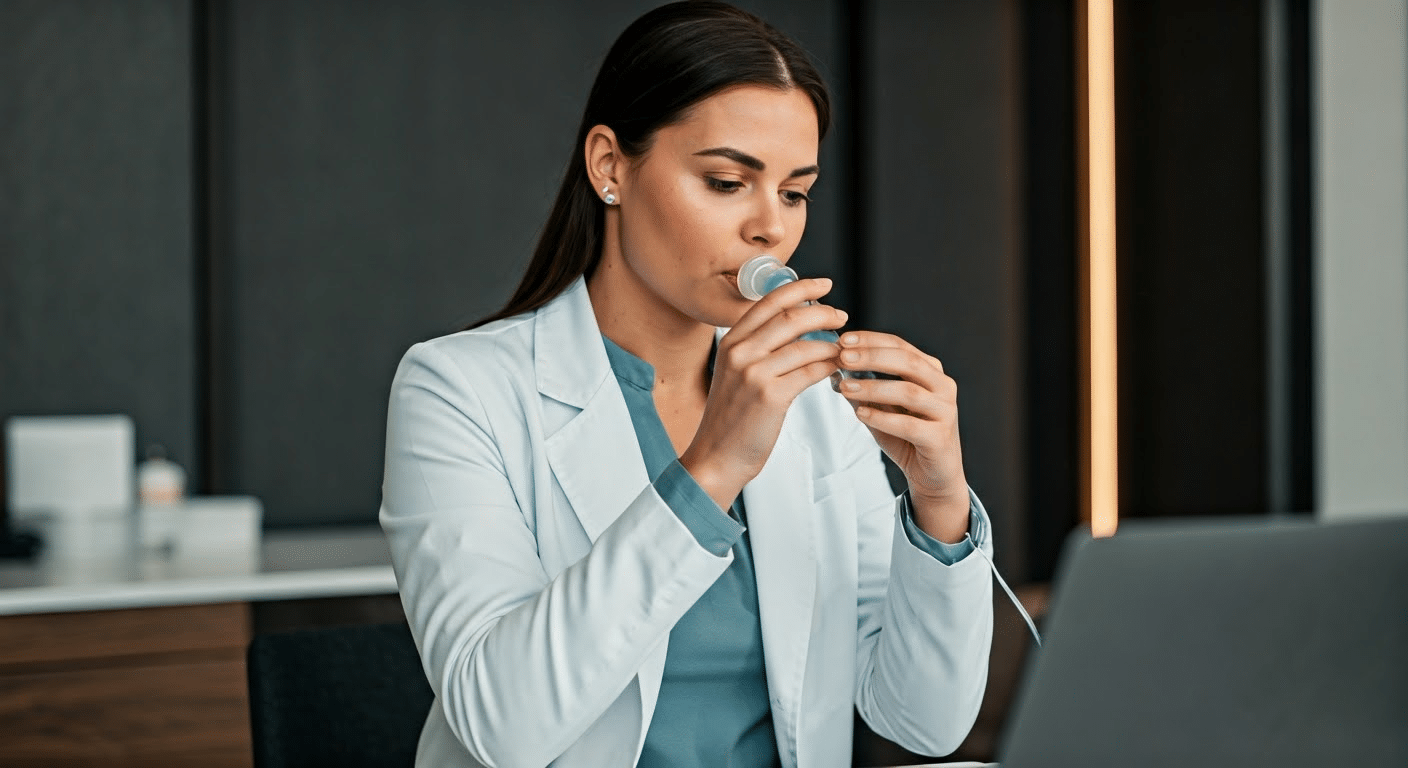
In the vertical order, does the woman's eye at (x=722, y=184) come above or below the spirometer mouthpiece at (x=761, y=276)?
above

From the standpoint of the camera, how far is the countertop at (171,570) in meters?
2.25

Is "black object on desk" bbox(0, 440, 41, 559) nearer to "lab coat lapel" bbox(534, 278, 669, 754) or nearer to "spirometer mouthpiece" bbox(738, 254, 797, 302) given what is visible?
"lab coat lapel" bbox(534, 278, 669, 754)

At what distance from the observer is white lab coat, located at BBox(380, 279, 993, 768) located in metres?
1.09

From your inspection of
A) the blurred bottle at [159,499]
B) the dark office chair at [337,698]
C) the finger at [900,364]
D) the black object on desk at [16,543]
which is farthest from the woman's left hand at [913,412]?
the black object on desk at [16,543]

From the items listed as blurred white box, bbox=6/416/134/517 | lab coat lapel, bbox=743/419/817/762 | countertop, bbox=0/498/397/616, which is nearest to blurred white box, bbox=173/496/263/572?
countertop, bbox=0/498/397/616

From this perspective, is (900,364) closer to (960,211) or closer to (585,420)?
(585,420)

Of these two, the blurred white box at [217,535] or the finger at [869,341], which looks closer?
the finger at [869,341]

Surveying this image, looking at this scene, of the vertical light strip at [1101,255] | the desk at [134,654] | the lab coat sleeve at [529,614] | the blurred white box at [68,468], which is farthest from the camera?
the vertical light strip at [1101,255]

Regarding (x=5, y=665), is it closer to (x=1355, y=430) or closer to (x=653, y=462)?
(x=653, y=462)

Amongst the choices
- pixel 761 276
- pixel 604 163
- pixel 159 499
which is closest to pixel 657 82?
pixel 604 163

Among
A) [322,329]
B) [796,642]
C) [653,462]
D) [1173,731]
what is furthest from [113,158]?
[1173,731]

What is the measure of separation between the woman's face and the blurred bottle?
5.27 ft

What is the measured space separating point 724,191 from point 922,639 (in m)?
0.48

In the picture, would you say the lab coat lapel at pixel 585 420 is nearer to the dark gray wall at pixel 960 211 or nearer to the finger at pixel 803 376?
the finger at pixel 803 376
